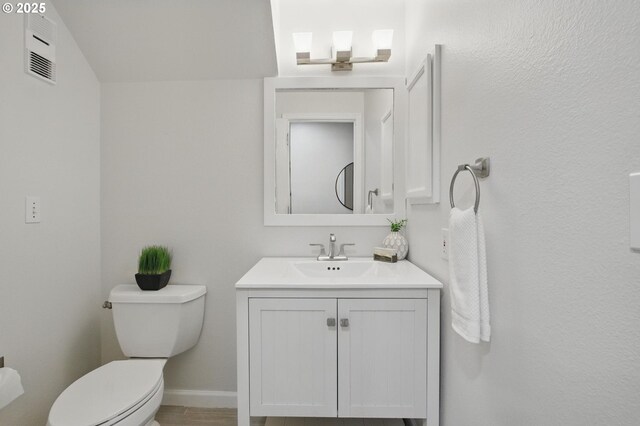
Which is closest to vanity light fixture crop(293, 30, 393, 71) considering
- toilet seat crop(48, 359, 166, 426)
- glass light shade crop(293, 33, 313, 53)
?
glass light shade crop(293, 33, 313, 53)

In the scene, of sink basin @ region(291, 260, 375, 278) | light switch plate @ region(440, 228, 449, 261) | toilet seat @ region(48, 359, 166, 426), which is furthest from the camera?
sink basin @ region(291, 260, 375, 278)

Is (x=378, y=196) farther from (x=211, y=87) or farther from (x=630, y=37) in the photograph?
(x=630, y=37)

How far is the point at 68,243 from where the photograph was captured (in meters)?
1.70

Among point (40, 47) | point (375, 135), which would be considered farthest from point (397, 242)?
point (40, 47)

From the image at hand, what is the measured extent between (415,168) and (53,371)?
2.02 m

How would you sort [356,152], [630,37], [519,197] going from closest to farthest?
[630,37], [519,197], [356,152]

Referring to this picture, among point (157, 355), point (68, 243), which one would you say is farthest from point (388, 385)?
point (68, 243)

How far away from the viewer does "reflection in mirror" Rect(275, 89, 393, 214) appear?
76.4 inches

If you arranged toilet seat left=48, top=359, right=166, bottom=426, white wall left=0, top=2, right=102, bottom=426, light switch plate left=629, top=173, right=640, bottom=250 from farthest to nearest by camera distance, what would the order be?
white wall left=0, top=2, right=102, bottom=426
toilet seat left=48, top=359, right=166, bottom=426
light switch plate left=629, top=173, right=640, bottom=250

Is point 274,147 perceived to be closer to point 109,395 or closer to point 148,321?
point 148,321

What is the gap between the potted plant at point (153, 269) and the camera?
1.74 meters

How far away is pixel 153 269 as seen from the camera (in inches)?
69.7

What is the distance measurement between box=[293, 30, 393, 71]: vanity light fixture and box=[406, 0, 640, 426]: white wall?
78cm

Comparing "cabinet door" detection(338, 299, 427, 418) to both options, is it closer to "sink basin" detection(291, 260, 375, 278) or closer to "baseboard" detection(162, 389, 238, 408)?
"sink basin" detection(291, 260, 375, 278)
